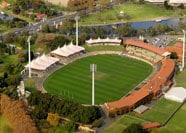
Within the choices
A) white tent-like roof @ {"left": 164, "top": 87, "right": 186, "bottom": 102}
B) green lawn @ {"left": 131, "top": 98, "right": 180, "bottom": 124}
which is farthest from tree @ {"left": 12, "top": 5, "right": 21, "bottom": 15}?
green lawn @ {"left": 131, "top": 98, "right": 180, "bottom": 124}

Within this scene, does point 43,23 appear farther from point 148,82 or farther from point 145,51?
point 148,82

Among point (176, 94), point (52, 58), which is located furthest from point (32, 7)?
point (176, 94)

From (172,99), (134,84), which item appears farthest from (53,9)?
(172,99)

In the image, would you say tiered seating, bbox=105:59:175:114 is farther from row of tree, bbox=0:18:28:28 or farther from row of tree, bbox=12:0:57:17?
row of tree, bbox=12:0:57:17

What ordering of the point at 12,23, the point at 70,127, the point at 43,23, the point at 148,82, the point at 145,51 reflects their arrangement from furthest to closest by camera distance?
the point at 43,23
the point at 12,23
the point at 145,51
the point at 148,82
the point at 70,127

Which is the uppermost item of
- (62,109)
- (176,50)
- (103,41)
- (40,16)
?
(40,16)

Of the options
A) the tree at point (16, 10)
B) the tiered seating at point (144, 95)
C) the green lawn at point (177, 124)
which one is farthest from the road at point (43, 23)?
the green lawn at point (177, 124)
